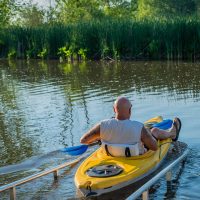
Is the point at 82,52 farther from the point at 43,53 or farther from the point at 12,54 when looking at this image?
the point at 12,54

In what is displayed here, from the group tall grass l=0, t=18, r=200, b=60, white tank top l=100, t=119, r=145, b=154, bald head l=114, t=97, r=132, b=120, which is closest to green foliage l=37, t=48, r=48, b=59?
tall grass l=0, t=18, r=200, b=60

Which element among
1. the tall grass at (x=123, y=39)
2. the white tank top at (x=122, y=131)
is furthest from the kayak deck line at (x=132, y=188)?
the tall grass at (x=123, y=39)

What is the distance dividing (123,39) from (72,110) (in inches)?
612

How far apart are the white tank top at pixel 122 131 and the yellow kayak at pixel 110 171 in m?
0.26

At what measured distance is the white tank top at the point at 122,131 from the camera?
7.02 metres

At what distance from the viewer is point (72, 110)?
1362 centimetres

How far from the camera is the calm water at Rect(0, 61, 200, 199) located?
7.45 meters

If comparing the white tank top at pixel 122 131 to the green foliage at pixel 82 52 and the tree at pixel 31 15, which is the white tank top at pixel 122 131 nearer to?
the green foliage at pixel 82 52

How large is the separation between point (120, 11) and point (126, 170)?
4598cm

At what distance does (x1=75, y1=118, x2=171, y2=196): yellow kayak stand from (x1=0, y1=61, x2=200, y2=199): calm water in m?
0.37

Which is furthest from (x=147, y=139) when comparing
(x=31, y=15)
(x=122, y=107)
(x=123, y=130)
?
(x=31, y=15)

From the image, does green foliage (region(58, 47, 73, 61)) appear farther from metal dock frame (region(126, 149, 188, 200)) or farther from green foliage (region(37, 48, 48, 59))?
metal dock frame (region(126, 149, 188, 200))

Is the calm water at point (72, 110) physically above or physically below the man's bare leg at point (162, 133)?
below

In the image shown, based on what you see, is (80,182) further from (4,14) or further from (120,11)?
(120,11)
